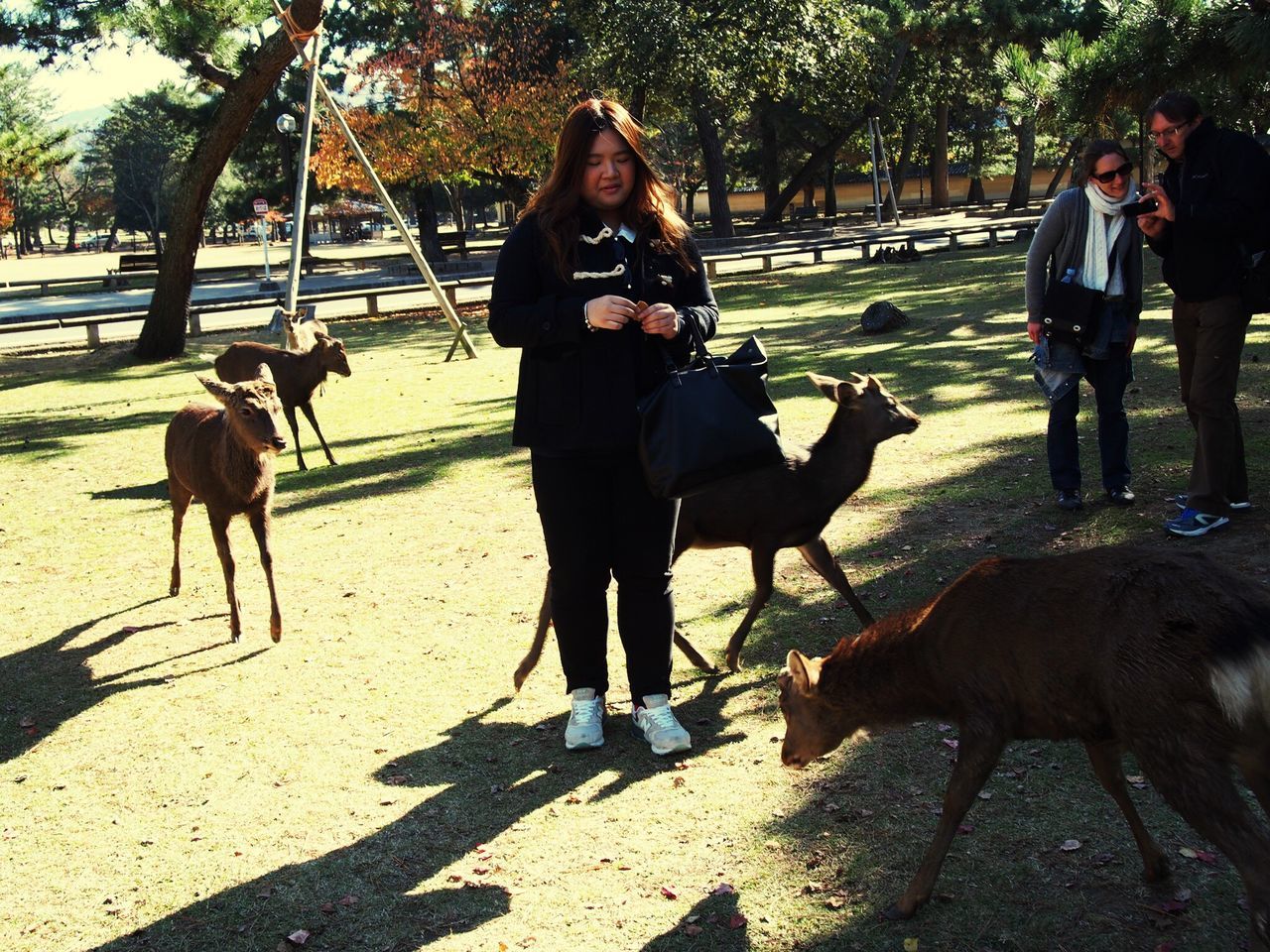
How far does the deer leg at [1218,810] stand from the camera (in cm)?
283

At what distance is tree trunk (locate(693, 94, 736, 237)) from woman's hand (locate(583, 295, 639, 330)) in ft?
92.8

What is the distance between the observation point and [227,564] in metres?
6.50

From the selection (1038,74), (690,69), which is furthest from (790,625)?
(690,69)

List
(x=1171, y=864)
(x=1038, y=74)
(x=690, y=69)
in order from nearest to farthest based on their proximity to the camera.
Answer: (x=1171, y=864), (x=1038, y=74), (x=690, y=69)

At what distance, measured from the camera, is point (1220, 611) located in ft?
10.0

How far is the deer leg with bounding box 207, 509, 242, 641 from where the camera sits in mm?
6441

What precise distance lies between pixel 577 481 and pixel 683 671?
1.50m

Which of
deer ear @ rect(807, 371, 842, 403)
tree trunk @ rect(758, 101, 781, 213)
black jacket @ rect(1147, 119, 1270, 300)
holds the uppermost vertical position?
tree trunk @ rect(758, 101, 781, 213)

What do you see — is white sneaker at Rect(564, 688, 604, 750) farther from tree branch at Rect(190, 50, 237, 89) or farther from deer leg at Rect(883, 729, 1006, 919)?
tree branch at Rect(190, 50, 237, 89)

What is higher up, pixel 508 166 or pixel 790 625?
pixel 508 166

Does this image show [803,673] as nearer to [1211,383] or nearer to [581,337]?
[581,337]

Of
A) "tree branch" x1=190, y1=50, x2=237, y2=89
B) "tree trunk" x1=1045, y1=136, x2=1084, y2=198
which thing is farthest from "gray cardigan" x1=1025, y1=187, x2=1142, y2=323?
"tree trunk" x1=1045, y1=136, x2=1084, y2=198

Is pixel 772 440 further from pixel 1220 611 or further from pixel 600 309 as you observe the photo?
pixel 1220 611

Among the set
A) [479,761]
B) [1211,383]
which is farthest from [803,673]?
[1211,383]
